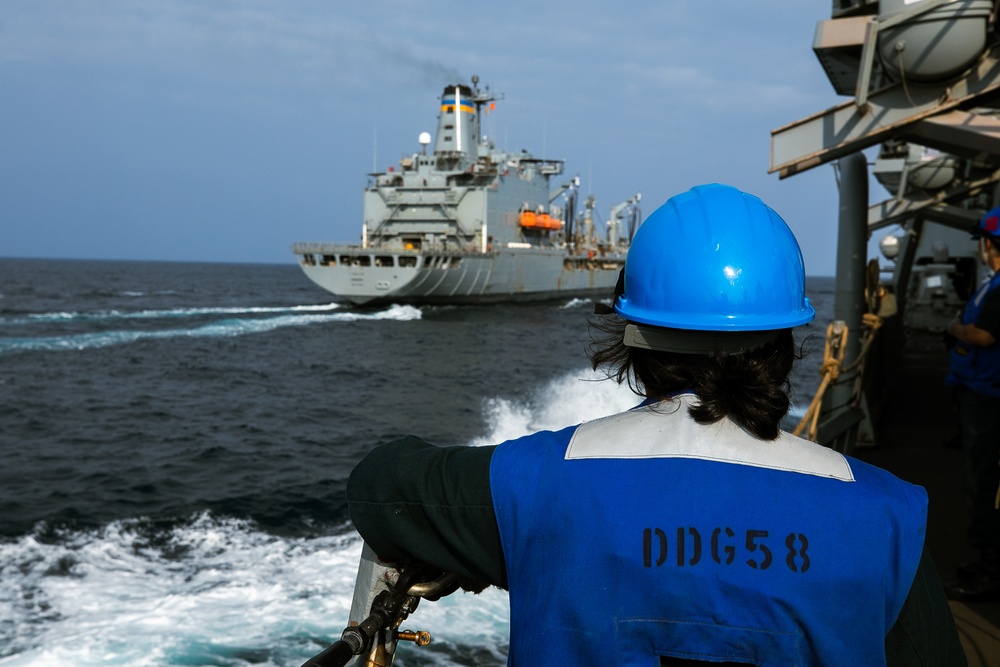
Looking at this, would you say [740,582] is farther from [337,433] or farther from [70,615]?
[337,433]

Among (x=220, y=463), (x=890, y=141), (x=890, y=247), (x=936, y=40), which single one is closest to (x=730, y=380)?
(x=936, y=40)

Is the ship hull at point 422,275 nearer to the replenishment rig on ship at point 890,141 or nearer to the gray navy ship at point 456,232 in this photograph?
the gray navy ship at point 456,232

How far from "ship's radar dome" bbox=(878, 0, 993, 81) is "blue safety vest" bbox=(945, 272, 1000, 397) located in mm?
2245

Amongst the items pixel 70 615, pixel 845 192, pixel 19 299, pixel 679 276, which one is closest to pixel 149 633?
pixel 70 615

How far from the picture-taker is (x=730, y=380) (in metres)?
1.21

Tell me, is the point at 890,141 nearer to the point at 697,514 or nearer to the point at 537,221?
the point at 697,514

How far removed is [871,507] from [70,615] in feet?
21.9

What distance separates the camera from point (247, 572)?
724 centimetres

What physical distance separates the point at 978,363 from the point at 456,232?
140 ft

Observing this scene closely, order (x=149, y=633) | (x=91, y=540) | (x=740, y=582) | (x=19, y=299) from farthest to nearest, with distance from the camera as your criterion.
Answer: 1. (x=19, y=299)
2. (x=91, y=540)
3. (x=149, y=633)
4. (x=740, y=582)

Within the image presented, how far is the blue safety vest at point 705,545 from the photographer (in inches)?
41.4

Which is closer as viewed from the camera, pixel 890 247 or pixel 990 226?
pixel 990 226

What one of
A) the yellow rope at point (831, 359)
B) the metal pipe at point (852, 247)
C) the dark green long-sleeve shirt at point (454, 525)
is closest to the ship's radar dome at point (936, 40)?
the metal pipe at point (852, 247)

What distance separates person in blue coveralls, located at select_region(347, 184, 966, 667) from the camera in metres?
1.05
